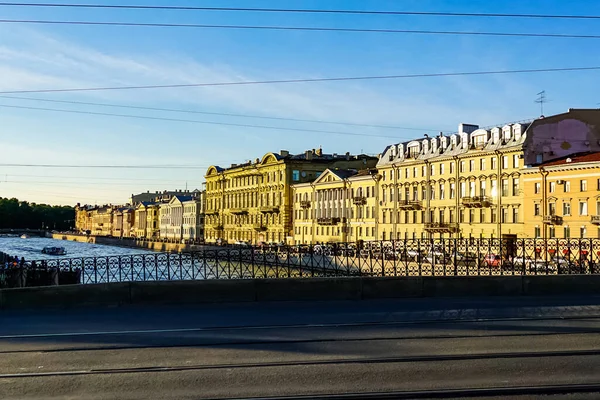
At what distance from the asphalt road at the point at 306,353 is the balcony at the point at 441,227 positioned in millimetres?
43477

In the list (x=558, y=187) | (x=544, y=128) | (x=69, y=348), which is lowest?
(x=69, y=348)

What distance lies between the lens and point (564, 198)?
153ft

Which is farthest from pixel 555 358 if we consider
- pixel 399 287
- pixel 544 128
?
pixel 544 128

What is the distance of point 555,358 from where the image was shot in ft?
28.9

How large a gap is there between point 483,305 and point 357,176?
5759cm

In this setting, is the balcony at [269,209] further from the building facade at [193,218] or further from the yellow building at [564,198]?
the yellow building at [564,198]

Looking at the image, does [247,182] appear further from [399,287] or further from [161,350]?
[161,350]

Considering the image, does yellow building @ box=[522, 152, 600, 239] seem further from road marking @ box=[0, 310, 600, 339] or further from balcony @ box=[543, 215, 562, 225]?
road marking @ box=[0, 310, 600, 339]

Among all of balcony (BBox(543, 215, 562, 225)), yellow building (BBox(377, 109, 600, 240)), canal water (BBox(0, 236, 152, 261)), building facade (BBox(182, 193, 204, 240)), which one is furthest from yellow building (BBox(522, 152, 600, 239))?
building facade (BBox(182, 193, 204, 240))

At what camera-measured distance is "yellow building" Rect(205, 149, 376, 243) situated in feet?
283

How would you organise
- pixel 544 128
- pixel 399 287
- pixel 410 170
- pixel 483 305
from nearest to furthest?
pixel 483 305 < pixel 399 287 < pixel 544 128 < pixel 410 170

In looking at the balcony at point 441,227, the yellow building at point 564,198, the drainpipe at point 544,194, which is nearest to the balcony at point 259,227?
the balcony at point 441,227

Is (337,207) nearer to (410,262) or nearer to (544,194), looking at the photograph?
(544,194)

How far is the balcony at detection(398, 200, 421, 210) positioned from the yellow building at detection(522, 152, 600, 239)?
1340 cm
